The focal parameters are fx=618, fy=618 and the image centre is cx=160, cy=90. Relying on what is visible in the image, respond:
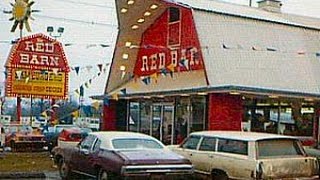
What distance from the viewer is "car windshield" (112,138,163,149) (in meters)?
15.5

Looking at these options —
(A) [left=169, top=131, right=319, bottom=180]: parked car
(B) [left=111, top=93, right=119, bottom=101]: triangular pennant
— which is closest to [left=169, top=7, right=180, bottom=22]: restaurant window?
(B) [left=111, top=93, right=119, bottom=101]: triangular pennant

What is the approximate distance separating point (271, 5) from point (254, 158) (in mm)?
20802

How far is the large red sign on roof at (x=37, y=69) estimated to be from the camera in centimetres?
2952

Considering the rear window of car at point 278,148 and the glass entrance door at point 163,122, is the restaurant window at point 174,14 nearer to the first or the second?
the glass entrance door at point 163,122

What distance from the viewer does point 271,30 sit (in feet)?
89.8

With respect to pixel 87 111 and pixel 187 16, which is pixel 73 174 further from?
pixel 87 111

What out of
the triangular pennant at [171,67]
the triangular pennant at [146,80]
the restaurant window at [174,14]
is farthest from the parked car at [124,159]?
the restaurant window at [174,14]

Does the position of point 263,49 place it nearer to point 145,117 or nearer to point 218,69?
point 218,69

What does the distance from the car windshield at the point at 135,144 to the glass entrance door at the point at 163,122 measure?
37.0 feet

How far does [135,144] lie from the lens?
1574 cm

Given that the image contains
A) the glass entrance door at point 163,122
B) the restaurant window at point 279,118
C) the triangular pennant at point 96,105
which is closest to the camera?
the restaurant window at point 279,118

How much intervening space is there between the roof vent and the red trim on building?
1122 centimetres

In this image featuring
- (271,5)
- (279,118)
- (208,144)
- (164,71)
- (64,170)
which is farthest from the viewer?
(271,5)

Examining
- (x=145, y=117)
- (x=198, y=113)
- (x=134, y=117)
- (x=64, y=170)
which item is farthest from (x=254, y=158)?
(x=134, y=117)
